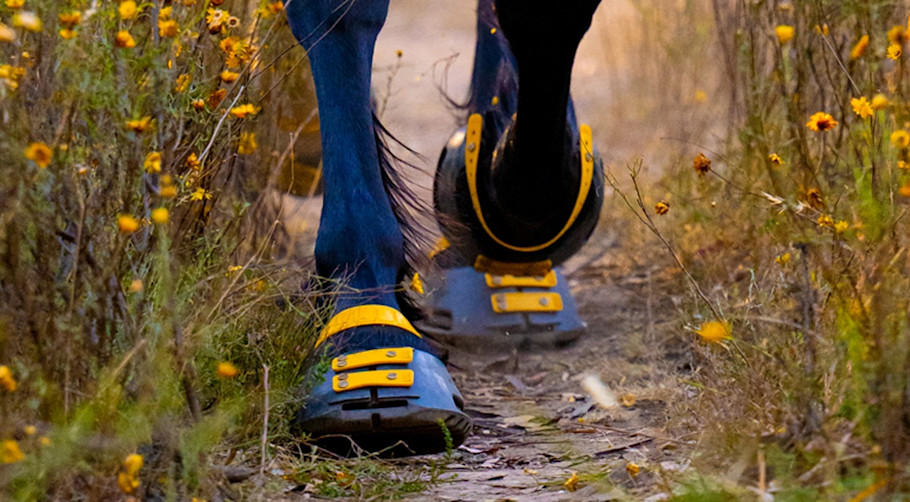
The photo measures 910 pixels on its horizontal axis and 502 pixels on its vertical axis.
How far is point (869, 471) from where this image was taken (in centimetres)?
139

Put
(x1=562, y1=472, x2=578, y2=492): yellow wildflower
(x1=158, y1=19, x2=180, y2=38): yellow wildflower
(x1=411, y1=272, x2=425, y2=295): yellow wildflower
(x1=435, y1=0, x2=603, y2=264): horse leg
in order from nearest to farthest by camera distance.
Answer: (x1=158, y1=19, x2=180, y2=38): yellow wildflower
(x1=562, y1=472, x2=578, y2=492): yellow wildflower
(x1=435, y1=0, x2=603, y2=264): horse leg
(x1=411, y1=272, x2=425, y2=295): yellow wildflower

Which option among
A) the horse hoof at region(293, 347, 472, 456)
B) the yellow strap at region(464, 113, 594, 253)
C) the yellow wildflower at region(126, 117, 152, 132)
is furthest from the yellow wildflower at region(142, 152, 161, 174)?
the yellow strap at region(464, 113, 594, 253)

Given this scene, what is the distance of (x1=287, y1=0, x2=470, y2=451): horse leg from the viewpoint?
2.03 meters

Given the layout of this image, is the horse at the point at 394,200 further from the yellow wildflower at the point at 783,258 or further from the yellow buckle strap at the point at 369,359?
the yellow wildflower at the point at 783,258

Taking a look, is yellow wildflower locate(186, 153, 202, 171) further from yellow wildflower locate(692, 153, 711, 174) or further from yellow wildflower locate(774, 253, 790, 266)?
yellow wildflower locate(774, 253, 790, 266)

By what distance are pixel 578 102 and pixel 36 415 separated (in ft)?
17.8

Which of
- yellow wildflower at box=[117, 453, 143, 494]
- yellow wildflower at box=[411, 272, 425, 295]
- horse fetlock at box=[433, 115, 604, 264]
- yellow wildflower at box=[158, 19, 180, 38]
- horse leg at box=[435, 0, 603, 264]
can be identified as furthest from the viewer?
horse fetlock at box=[433, 115, 604, 264]

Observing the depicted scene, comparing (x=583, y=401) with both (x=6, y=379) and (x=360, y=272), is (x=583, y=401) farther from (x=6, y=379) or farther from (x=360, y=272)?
(x=6, y=379)

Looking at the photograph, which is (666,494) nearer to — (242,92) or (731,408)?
(731,408)

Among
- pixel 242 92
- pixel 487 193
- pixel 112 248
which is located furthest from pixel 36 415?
pixel 487 193

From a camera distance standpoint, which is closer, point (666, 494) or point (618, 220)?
point (666, 494)

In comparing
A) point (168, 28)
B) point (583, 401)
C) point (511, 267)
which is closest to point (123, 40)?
point (168, 28)

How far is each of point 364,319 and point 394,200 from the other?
12.9 inches

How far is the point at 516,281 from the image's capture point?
3006 mm
